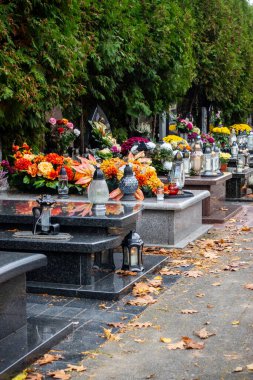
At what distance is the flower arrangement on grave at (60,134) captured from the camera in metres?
12.1

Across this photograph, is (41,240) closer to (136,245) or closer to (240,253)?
(136,245)

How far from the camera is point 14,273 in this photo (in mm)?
5191

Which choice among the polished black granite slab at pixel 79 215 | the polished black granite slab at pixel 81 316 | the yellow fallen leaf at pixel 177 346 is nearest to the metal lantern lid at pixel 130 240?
the polished black granite slab at pixel 79 215

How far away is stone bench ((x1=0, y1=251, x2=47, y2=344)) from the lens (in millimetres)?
5164

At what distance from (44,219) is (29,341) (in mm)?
1971

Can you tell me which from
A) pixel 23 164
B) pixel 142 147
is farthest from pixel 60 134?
pixel 23 164

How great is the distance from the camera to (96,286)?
687cm

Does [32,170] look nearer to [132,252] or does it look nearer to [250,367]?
[132,252]

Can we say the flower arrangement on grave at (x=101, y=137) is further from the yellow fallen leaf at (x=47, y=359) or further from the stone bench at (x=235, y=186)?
the yellow fallen leaf at (x=47, y=359)

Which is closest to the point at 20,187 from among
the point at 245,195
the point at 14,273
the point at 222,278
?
the point at 222,278

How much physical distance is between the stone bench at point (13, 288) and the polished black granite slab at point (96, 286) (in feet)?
3.79

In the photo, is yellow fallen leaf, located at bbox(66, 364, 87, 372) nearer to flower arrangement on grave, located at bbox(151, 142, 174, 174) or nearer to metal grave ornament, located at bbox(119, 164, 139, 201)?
metal grave ornament, located at bbox(119, 164, 139, 201)

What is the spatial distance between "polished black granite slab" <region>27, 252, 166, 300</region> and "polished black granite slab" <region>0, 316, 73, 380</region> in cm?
78

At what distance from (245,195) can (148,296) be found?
9.26 meters
